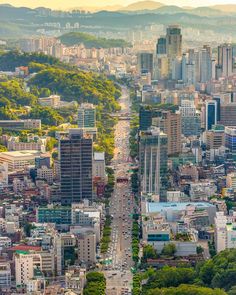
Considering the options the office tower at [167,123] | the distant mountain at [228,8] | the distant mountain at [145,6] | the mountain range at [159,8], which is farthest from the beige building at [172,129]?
the distant mountain at [145,6]

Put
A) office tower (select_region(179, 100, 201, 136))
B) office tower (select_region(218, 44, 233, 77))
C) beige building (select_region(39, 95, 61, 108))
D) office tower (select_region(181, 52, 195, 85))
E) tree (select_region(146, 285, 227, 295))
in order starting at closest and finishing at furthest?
tree (select_region(146, 285, 227, 295)) → office tower (select_region(179, 100, 201, 136)) → beige building (select_region(39, 95, 61, 108)) → office tower (select_region(181, 52, 195, 85)) → office tower (select_region(218, 44, 233, 77))

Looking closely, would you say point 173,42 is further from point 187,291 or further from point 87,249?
point 187,291

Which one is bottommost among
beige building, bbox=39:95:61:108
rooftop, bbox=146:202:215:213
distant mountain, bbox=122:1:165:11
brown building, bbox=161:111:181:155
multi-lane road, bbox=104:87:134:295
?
multi-lane road, bbox=104:87:134:295

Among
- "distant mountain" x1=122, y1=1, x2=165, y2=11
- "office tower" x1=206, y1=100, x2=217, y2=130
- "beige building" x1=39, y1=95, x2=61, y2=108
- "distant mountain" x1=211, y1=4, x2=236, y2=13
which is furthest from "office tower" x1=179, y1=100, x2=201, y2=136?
"distant mountain" x1=122, y1=1, x2=165, y2=11

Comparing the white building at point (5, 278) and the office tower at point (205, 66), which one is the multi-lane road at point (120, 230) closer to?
the white building at point (5, 278)

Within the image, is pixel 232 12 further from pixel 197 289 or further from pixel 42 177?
pixel 197 289

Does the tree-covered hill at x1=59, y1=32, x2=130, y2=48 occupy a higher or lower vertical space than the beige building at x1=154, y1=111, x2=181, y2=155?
lower

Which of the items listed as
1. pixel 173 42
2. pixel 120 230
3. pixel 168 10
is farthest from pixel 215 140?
pixel 168 10

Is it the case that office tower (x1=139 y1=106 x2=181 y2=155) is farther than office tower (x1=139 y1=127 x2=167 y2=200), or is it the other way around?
office tower (x1=139 y1=106 x2=181 y2=155)

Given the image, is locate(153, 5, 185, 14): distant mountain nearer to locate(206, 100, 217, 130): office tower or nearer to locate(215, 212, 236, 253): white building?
locate(206, 100, 217, 130): office tower

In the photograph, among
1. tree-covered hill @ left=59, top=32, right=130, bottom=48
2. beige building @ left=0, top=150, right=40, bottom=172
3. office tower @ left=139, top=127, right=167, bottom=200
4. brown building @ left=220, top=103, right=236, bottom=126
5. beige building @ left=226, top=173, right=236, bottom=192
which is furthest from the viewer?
tree-covered hill @ left=59, top=32, right=130, bottom=48
